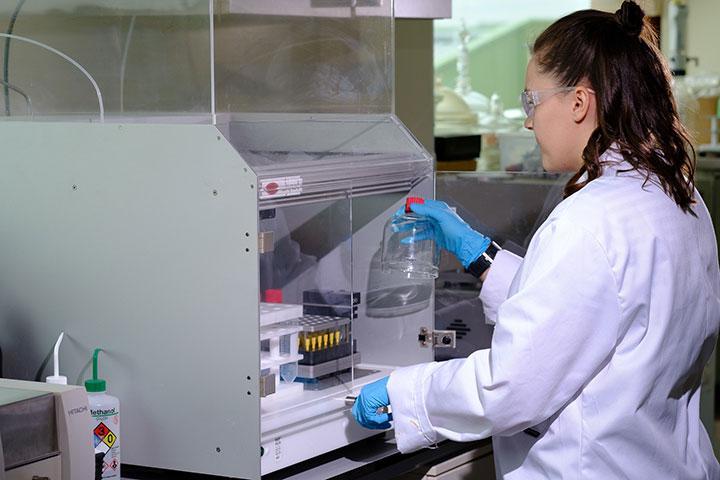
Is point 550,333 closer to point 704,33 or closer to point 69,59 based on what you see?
point 69,59

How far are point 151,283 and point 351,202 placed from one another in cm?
42

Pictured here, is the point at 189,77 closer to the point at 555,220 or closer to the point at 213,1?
the point at 213,1

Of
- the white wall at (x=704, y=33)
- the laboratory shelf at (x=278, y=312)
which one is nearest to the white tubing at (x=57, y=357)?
the laboratory shelf at (x=278, y=312)

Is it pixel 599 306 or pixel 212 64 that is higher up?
pixel 212 64

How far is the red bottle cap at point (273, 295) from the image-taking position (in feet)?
5.97

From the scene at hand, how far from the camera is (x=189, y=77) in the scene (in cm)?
169

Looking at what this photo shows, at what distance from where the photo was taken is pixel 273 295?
1833 millimetres

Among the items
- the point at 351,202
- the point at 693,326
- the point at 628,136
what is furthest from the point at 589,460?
the point at 351,202

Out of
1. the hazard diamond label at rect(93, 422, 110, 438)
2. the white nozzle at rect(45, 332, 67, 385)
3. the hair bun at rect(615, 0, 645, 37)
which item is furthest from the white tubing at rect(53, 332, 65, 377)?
the hair bun at rect(615, 0, 645, 37)

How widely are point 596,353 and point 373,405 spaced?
399 millimetres

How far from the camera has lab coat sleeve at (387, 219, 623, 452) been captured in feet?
4.55

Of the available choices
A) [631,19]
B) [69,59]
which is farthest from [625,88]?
[69,59]

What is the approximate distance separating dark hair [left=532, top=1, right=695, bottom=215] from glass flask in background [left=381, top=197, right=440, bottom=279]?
428mm

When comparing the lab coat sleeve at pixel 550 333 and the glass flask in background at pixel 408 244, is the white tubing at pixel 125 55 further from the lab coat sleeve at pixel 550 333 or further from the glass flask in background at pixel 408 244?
the lab coat sleeve at pixel 550 333
